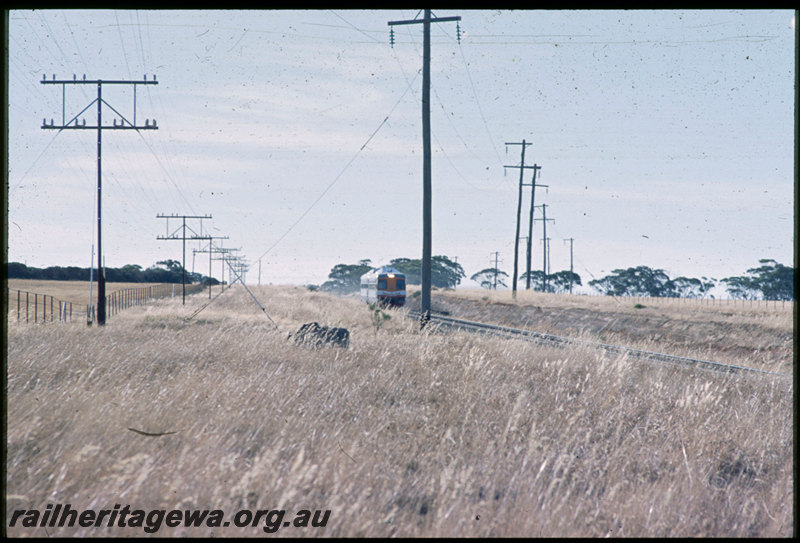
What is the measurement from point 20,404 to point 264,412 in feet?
7.28

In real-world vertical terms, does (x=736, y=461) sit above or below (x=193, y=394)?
below

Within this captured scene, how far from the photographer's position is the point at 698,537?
3.71 m

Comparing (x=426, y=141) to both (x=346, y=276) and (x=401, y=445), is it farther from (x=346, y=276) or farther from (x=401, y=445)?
(x=346, y=276)

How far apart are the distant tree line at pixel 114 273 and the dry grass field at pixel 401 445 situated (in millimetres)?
64784

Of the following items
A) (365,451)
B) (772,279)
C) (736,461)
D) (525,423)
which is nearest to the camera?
(365,451)

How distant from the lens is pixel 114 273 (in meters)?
108

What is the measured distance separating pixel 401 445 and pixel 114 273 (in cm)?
11461

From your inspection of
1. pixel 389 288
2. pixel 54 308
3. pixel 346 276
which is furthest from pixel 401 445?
Result: pixel 346 276

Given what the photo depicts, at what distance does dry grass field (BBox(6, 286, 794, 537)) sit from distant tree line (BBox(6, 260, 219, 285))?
6478 centimetres

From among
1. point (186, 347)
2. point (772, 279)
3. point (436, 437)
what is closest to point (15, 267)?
point (186, 347)

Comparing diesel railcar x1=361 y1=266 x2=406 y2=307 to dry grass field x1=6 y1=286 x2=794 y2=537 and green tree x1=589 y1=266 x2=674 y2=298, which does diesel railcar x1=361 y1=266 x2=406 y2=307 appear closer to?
dry grass field x1=6 y1=286 x2=794 y2=537

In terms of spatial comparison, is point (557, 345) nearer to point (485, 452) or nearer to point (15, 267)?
point (485, 452)

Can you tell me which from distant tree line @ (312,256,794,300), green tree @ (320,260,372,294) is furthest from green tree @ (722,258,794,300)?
green tree @ (320,260,372,294)

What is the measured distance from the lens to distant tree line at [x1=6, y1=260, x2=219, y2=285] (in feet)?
275
